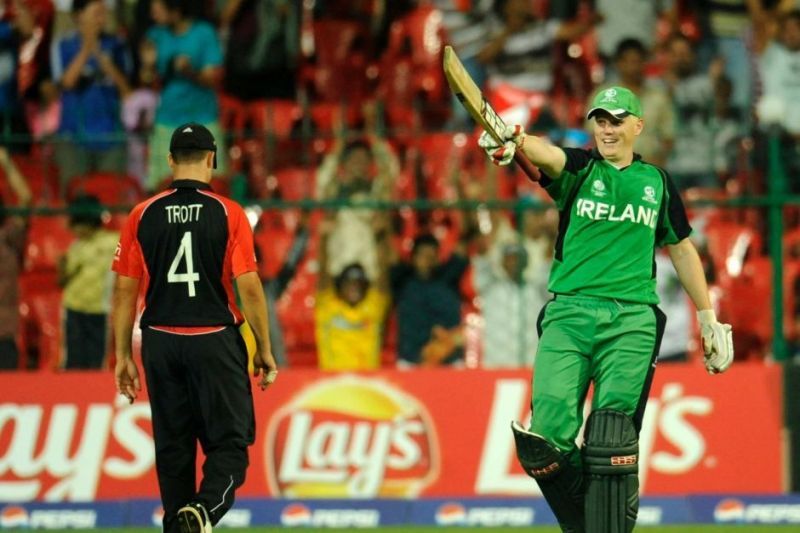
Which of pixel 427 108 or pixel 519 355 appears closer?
pixel 519 355

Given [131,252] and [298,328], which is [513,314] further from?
[131,252]

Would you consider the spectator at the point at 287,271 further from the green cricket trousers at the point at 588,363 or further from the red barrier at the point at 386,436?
the green cricket trousers at the point at 588,363

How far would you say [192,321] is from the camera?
26.1 ft

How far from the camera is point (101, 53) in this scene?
15.2 m

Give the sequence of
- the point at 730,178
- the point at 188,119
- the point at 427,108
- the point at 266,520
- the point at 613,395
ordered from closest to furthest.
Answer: the point at 613,395 → the point at 266,520 → the point at 730,178 → the point at 188,119 → the point at 427,108

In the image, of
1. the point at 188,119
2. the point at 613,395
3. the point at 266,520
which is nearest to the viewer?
the point at 613,395

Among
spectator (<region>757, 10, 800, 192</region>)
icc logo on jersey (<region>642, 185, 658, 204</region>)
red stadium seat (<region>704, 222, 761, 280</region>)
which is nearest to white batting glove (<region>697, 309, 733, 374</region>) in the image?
icc logo on jersey (<region>642, 185, 658, 204</region>)

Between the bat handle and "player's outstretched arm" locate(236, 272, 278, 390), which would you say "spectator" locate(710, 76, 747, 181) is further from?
"player's outstretched arm" locate(236, 272, 278, 390)

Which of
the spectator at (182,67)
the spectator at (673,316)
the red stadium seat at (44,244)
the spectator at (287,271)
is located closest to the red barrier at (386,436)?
the spectator at (673,316)

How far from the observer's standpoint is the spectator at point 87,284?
41.3 ft

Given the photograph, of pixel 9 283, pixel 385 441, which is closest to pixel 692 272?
pixel 385 441

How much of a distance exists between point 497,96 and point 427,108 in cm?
102

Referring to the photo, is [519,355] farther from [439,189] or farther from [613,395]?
[613,395]

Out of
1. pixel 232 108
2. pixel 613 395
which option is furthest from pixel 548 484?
pixel 232 108
